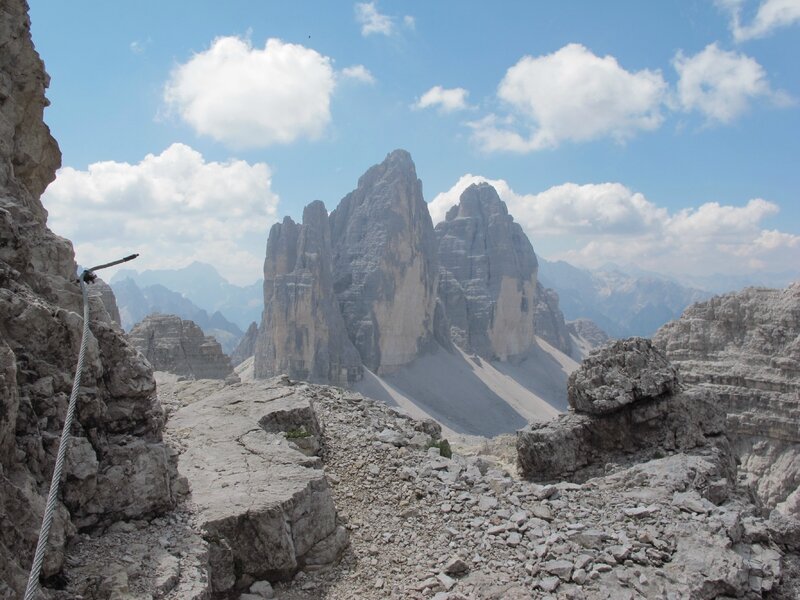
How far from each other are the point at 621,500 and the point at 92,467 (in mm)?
7942

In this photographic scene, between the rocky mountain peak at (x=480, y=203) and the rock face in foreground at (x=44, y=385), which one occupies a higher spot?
the rocky mountain peak at (x=480, y=203)

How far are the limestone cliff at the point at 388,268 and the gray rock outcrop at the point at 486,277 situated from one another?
14.1m

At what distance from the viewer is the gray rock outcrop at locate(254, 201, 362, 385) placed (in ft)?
269

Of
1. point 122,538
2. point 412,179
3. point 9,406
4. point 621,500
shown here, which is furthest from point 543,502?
point 412,179

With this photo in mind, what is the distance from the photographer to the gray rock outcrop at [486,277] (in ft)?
364

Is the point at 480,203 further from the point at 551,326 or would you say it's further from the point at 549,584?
the point at 549,584

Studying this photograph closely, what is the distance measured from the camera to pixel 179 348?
51.9 meters

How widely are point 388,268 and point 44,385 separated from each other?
86.0 metres

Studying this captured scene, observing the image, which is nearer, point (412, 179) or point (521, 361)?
point (412, 179)

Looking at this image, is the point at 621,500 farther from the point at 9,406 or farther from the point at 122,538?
the point at 9,406

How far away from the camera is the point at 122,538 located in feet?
22.4

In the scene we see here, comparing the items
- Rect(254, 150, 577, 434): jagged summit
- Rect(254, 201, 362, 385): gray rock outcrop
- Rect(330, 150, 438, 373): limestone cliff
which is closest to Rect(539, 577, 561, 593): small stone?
Rect(254, 150, 577, 434): jagged summit

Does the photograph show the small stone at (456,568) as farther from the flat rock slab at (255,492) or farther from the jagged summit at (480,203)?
the jagged summit at (480,203)

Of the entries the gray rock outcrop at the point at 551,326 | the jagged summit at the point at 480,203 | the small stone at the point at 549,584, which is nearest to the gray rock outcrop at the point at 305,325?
the jagged summit at the point at 480,203
